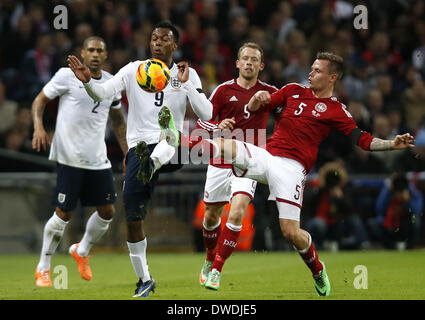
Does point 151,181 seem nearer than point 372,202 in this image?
Yes

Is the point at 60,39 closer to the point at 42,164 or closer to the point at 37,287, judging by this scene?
the point at 42,164

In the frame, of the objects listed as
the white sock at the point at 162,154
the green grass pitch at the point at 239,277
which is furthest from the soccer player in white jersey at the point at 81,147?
the white sock at the point at 162,154

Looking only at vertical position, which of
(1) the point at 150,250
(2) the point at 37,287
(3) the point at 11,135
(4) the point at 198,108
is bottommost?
(1) the point at 150,250

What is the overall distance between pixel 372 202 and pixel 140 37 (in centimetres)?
579

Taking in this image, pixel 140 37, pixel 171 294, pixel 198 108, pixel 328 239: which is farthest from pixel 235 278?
pixel 140 37

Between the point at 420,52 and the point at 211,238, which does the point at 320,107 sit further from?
the point at 420,52

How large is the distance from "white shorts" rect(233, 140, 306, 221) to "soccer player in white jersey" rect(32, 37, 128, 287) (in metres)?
2.20

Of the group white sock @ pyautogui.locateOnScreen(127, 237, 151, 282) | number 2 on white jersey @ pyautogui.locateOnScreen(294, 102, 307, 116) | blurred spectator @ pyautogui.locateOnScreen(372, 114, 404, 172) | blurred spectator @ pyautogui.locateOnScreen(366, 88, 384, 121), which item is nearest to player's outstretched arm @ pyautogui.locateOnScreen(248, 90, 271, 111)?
number 2 on white jersey @ pyautogui.locateOnScreen(294, 102, 307, 116)

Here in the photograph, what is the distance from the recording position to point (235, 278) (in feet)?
33.1

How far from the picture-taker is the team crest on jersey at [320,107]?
818 centimetres

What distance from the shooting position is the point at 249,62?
30.3 feet

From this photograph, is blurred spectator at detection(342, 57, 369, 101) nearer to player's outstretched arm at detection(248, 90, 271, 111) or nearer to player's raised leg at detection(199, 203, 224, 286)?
player's raised leg at detection(199, 203, 224, 286)

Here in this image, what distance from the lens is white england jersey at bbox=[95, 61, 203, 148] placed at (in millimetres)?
8328

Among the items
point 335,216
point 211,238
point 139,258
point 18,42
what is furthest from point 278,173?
point 18,42
